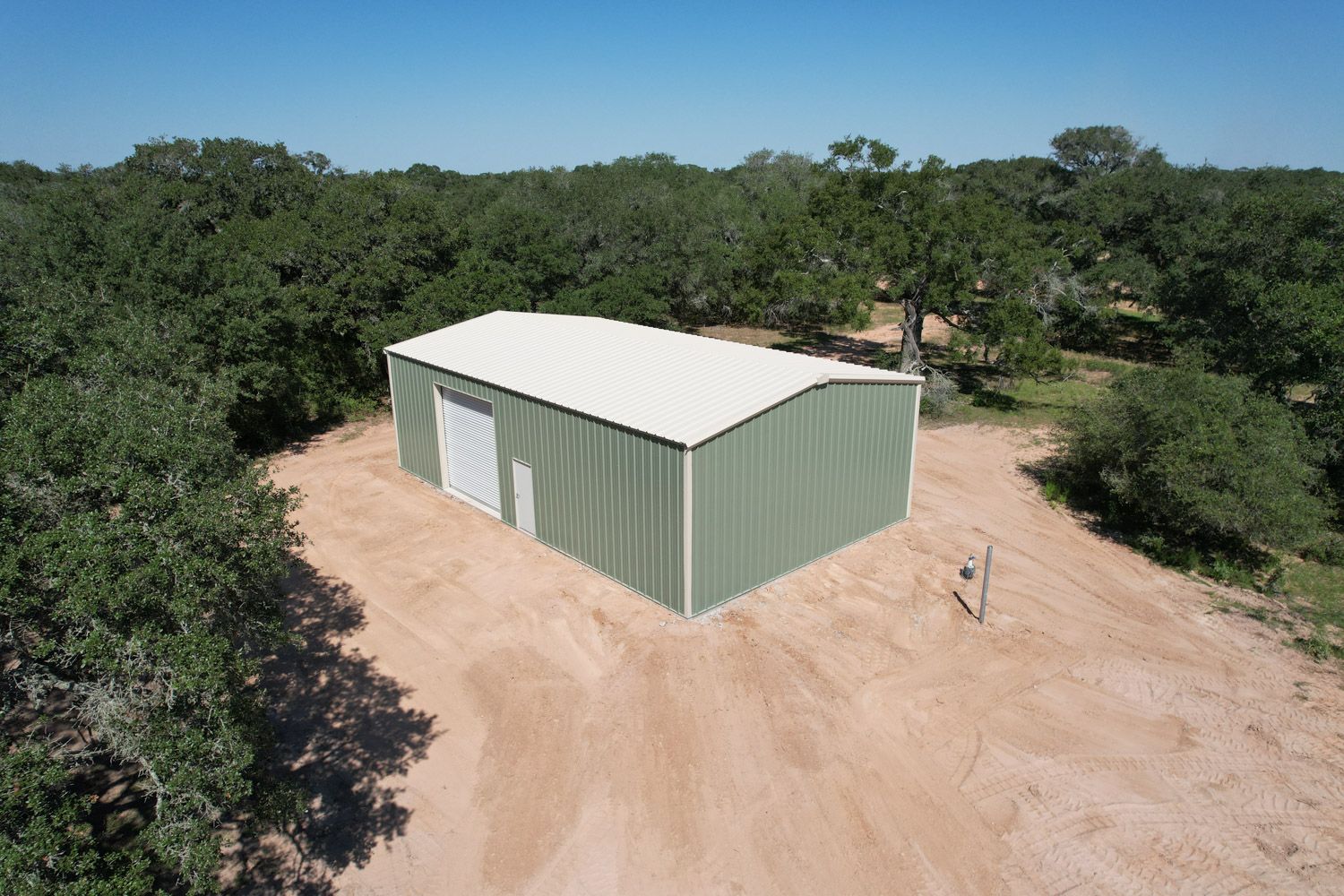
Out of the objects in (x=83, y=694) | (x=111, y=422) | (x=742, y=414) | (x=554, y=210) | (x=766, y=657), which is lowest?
(x=766, y=657)

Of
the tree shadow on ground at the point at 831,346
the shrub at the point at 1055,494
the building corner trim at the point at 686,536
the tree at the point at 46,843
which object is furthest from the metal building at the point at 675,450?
the tree shadow on ground at the point at 831,346

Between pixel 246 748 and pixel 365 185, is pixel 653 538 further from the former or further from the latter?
pixel 365 185

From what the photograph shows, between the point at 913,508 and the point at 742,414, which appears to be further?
the point at 913,508

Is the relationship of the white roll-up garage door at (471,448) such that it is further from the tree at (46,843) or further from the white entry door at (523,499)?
the tree at (46,843)

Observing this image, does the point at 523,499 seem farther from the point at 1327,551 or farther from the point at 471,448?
the point at 1327,551

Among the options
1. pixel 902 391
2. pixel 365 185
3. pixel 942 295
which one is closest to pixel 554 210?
pixel 365 185

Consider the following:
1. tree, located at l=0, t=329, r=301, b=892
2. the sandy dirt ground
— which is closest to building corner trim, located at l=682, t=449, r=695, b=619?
the sandy dirt ground

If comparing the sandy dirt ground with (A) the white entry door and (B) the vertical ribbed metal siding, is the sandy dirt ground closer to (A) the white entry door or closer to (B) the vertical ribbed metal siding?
(B) the vertical ribbed metal siding

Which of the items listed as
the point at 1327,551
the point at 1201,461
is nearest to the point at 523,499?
the point at 1201,461
